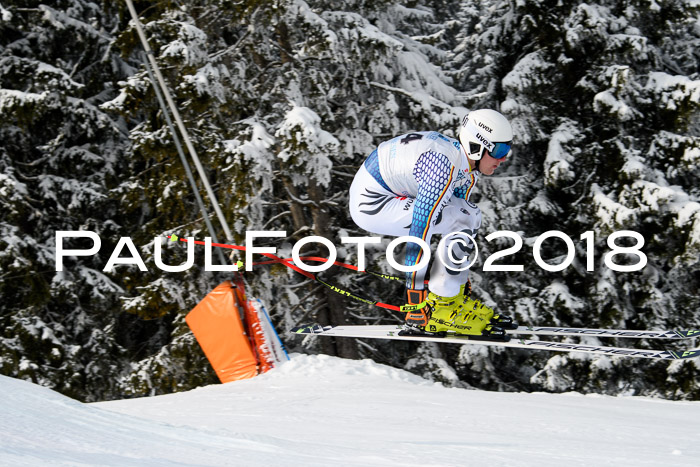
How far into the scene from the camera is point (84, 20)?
452 inches

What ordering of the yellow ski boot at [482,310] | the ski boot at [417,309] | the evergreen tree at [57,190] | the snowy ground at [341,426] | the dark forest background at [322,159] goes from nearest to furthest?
the snowy ground at [341,426]
the ski boot at [417,309]
the yellow ski boot at [482,310]
the dark forest background at [322,159]
the evergreen tree at [57,190]

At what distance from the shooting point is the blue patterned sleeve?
4590mm

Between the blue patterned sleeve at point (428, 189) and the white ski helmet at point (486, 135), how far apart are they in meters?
0.26

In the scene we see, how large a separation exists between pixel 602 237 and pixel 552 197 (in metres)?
1.39

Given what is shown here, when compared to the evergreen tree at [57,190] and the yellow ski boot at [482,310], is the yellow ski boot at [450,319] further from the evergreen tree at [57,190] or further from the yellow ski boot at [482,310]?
the evergreen tree at [57,190]

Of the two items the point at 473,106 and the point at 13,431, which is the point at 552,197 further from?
the point at 13,431

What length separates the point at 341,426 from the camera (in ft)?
11.1

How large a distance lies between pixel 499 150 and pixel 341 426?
2.28 meters

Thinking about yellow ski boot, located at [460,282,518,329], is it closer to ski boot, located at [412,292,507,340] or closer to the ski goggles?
ski boot, located at [412,292,507,340]

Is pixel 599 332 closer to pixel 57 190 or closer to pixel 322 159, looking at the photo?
pixel 322 159

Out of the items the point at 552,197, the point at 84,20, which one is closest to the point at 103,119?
the point at 84,20

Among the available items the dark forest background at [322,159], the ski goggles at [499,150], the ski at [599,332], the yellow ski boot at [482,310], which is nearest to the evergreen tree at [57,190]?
the dark forest background at [322,159]

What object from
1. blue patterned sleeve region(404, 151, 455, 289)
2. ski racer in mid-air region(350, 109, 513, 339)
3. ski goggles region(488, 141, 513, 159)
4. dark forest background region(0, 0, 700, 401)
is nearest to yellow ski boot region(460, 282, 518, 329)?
ski racer in mid-air region(350, 109, 513, 339)

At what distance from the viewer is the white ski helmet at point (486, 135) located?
468 centimetres
